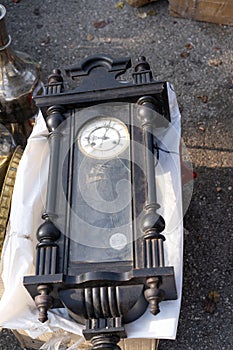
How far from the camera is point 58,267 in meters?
1.69

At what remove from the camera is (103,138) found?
1940mm

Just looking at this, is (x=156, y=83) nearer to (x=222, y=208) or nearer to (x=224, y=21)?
(x=222, y=208)

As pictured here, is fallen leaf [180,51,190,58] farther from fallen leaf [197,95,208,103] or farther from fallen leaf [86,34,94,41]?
fallen leaf [86,34,94,41]

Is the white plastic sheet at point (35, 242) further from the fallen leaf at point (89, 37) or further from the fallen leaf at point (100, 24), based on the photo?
the fallen leaf at point (100, 24)

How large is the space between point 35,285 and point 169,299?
492 mm

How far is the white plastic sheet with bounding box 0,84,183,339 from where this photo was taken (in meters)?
1.78

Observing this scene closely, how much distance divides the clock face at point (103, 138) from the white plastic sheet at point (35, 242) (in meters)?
0.25

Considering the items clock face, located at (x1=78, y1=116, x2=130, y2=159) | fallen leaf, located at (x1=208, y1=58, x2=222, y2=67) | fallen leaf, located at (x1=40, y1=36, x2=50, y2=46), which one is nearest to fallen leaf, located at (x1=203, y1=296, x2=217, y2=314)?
clock face, located at (x1=78, y1=116, x2=130, y2=159)

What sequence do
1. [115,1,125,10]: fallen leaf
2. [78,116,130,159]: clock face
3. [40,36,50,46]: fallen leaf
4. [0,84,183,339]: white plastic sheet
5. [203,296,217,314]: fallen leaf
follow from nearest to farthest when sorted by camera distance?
[0,84,183,339]: white plastic sheet
[78,116,130,159]: clock face
[203,296,217,314]: fallen leaf
[40,36,50,46]: fallen leaf
[115,1,125,10]: fallen leaf

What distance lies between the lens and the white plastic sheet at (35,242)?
178 cm

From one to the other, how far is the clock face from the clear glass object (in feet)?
2.02

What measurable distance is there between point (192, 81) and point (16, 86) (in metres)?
1.16

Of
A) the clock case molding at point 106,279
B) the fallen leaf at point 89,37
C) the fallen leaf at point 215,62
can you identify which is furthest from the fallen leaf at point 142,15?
the clock case molding at point 106,279

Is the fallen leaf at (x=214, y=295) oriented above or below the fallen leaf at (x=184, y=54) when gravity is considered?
below
